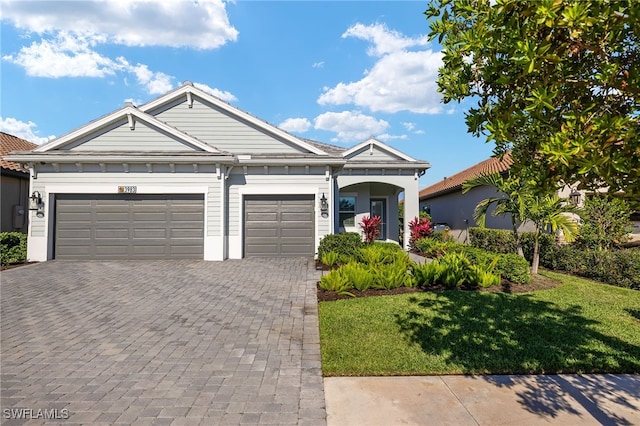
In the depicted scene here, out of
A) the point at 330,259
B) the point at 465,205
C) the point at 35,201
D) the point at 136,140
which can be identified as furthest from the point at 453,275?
the point at 465,205

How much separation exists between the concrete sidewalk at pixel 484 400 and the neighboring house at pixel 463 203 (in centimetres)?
1256

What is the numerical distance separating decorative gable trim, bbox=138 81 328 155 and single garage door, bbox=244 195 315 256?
8.01ft

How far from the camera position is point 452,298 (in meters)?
7.09

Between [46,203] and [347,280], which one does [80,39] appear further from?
[347,280]

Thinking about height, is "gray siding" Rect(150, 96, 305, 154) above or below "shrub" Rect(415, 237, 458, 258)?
above

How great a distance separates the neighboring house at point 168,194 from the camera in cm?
1199

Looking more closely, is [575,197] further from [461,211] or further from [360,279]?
[461,211]

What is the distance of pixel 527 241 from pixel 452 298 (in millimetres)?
7192

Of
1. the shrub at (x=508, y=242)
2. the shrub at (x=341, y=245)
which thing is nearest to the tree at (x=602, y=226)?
the shrub at (x=508, y=242)

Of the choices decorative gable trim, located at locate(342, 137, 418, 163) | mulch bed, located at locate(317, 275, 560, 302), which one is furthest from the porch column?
mulch bed, located at locate(317, 275, 560, 302)

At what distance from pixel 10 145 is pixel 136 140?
30.1 feet

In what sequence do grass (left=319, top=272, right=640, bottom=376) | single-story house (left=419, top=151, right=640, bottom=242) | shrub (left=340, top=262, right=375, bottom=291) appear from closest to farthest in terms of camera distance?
grass (left=319, top=272, right=640, bottom=376), shrub (left=340, top=262, right=375, bottom=291), single-story house (left=419, top=151, right=640, bottom=242)

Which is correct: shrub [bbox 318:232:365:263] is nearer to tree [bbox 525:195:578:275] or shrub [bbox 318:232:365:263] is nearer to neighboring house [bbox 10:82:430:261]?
neighboring house [bbox 10:82:430:261]

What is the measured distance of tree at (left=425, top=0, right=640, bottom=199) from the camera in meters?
1.84
